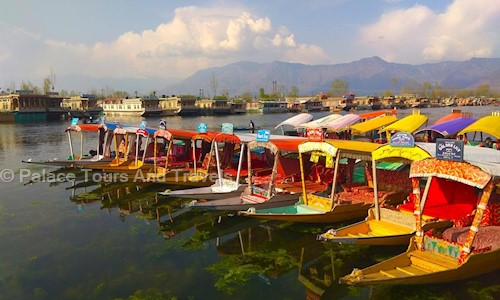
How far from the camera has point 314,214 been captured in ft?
43.0

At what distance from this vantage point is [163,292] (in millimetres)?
10062

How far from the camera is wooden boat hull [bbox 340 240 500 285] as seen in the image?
8477 mm

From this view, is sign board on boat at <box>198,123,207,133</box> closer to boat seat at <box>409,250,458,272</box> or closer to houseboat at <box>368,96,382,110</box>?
boat seat at <box>409,250,458,272</box>

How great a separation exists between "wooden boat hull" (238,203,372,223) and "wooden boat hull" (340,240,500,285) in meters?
3.80

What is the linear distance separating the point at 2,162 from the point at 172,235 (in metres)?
24.3

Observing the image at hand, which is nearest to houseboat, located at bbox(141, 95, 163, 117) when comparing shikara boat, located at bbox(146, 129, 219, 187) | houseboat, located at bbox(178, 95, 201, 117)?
houseboat, located at bbox(178, 95, 201, 117)

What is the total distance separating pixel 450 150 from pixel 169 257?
8.70m

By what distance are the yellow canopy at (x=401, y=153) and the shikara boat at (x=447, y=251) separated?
55 centimetres

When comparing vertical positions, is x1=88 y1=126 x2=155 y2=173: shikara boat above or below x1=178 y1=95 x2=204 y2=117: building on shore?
below

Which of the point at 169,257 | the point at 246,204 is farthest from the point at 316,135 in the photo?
the point at 169,257

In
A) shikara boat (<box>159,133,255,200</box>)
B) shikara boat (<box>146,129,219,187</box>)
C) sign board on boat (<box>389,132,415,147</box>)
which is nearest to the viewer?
sign board on boat (<box>389,132,415,147</box>)

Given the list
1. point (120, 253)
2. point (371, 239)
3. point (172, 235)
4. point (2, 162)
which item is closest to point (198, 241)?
point (172, 235)

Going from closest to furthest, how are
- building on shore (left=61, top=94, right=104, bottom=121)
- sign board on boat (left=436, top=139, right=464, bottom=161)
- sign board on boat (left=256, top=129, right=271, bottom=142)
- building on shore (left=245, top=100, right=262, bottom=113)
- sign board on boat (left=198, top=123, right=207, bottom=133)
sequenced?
sign board on boat (left=436, top=139, right=464, bottom=161) → sign board on boat (left=256, top=129, right=271, bottom=142) → sign board on boat (left=198, top=123, right=207, bottom=133) → building on shore (left=61, top=94, right=104, bottom=121) → building on shore (left=245, top=100, right=262, bottom=113)

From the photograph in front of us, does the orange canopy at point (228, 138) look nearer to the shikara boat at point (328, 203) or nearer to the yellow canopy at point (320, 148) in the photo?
the shikara boat at point (328, 203)
